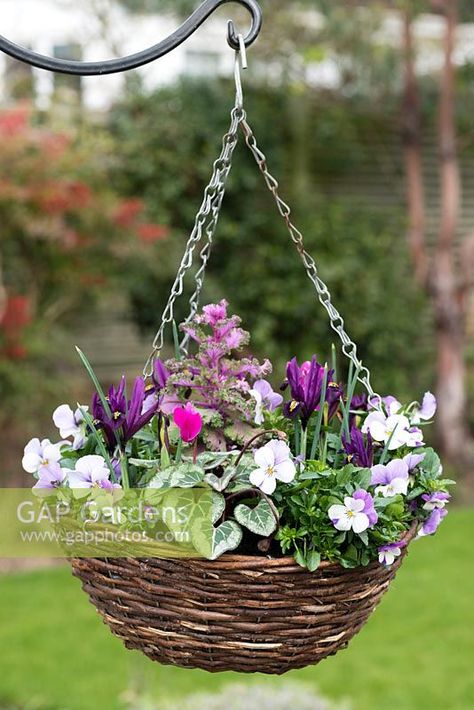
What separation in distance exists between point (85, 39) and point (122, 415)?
19.5 feet

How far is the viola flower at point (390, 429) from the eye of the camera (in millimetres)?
1422

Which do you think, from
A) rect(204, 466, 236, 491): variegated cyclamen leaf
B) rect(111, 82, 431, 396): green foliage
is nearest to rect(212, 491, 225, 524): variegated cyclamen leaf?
rect(204, 466, 236, 491): variegated cyclamen leaf

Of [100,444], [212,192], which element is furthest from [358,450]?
[212,192]

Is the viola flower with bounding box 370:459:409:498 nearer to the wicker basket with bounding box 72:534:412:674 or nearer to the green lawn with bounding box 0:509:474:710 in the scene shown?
the wicker basket with bounding box 72:534:412:674

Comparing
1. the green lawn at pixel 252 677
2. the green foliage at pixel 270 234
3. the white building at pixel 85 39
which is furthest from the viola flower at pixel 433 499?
the white building at pixel 85 39

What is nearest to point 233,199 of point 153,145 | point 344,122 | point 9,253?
point 153,145

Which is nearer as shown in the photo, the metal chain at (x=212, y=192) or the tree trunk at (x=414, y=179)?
the metal chain at (x=212, y=192)

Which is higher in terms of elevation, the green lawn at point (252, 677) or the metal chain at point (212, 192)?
the metal chain at point (212, 192)

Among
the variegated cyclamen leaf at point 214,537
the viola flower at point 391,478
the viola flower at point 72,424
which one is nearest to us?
the variegated cyclamen leaf at point 214,537

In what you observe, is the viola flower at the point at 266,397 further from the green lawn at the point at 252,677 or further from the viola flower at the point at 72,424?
the green lawn at the point at 252,677

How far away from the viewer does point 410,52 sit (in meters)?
6.75

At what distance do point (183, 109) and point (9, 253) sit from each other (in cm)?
177

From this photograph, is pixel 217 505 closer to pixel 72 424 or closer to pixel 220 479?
pixel 220 479

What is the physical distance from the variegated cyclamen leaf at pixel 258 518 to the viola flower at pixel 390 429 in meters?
0.23
